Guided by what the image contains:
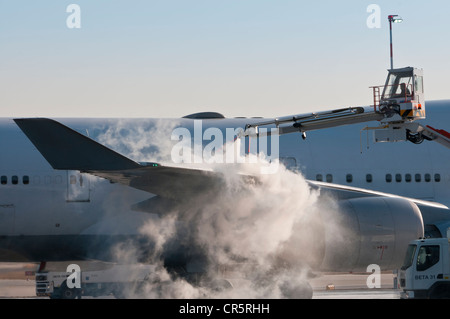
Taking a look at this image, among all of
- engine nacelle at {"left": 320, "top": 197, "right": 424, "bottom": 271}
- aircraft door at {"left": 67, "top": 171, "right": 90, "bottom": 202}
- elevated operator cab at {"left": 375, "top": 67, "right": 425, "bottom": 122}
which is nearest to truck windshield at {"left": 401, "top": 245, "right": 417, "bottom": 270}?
engine nacelle at {"left": 320, "top": 197, "right": 424, "bottom": 271}

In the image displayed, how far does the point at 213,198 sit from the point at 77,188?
4935 millimetres

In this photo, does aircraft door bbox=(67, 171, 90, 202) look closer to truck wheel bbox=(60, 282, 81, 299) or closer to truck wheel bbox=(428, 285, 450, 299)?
truck wheel bbox=(60, 282, 81, 299)

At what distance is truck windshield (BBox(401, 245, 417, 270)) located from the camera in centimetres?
1918

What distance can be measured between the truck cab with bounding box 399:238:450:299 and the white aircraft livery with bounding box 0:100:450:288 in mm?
350

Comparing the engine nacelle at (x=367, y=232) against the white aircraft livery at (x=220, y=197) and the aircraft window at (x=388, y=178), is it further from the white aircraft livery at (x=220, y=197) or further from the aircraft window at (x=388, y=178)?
the aircraft window at (x=388, y=178)

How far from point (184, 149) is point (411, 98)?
6.45 m

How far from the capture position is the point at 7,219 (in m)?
21.8

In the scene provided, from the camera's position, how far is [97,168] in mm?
15391

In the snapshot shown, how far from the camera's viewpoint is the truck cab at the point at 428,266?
19000 mm

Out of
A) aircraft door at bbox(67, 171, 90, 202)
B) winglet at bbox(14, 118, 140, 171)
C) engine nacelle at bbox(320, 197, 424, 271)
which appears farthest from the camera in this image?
aircraft door at bbox(67, 171, 90, 202)

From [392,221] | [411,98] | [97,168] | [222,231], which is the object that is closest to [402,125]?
[411,98]

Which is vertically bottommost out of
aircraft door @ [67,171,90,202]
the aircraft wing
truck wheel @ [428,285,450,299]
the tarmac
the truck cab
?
the tarmac

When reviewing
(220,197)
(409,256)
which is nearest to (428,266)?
(409,256)
